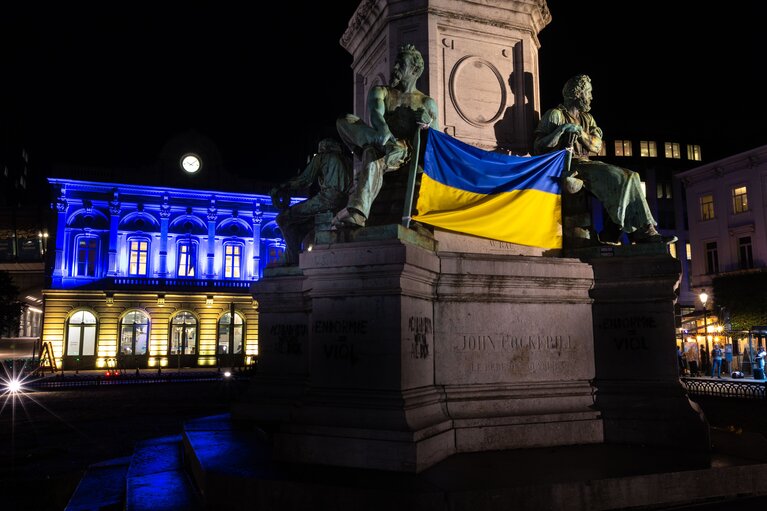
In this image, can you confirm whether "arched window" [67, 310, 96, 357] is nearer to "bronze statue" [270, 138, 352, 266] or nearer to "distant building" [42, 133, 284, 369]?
"distant building" [42, 133, 284, 369]

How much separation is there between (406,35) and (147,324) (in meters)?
41.6

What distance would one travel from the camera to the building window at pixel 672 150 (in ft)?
211

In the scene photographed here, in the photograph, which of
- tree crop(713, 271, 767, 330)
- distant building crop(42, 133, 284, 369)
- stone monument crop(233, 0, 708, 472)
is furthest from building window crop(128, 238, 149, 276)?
stone monument crop(233, 0, 708, 472)

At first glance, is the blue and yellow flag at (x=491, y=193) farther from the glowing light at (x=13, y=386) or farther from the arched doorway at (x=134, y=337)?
the arched doorway at (x=134, y=337)

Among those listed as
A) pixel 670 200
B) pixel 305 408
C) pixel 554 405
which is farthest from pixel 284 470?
pixel 670 200

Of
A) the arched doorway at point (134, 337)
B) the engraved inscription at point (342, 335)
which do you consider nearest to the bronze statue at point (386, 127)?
the engraved inscription at point (342, 335)

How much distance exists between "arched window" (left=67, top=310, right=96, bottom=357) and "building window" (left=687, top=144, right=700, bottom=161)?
2237 inches

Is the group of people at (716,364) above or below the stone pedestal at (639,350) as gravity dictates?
below

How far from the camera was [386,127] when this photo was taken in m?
7.81

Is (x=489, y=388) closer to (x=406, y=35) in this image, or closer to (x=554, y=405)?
(x=554, y=405)

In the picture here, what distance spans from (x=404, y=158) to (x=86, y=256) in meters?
43.8

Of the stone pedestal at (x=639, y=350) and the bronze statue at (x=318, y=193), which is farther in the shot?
the bronze statue at (x=318, y=193)

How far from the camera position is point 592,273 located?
798cm

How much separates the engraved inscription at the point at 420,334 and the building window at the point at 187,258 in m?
44.3
